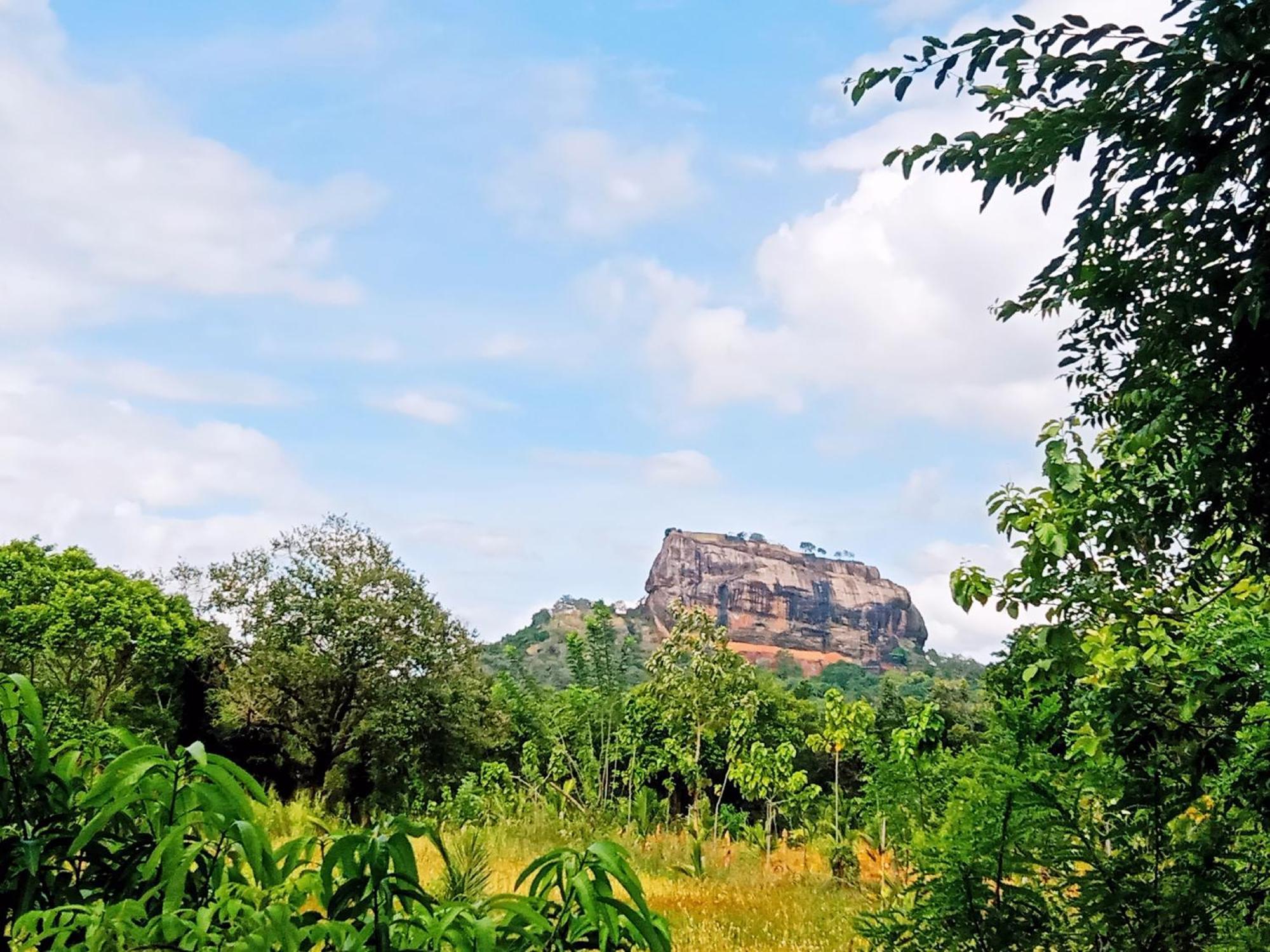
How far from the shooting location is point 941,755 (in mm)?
2461

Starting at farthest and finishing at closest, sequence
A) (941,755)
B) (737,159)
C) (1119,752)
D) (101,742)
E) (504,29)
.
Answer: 1. (737,159)
2. (504,29)
3. (941,755)
4. (1119,752)
5. (101,742)

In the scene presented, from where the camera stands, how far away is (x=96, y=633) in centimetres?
1445

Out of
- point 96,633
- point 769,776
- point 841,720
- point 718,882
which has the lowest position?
point 718,882

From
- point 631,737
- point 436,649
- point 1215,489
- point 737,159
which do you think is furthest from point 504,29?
point 436,649

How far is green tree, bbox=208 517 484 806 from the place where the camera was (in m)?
14.0

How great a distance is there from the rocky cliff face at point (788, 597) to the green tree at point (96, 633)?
292ft

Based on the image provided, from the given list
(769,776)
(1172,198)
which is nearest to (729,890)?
(769,776)

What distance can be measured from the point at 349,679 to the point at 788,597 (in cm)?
10262

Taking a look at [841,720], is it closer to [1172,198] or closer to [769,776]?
[769,776]

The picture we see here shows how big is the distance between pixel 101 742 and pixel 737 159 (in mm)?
3793

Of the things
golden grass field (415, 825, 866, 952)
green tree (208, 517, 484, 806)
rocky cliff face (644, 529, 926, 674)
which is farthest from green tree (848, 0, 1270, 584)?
rocky cliff face (644, 529, 926, 674)

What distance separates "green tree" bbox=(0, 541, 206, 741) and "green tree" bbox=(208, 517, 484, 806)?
1.18 m

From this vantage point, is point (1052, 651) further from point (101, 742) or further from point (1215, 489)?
point (101, 742)

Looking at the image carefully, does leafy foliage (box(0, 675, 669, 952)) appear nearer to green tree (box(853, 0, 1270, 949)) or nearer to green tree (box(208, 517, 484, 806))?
green tree (box(853, 0, 1270, 949))
